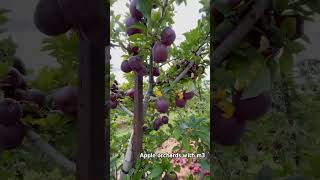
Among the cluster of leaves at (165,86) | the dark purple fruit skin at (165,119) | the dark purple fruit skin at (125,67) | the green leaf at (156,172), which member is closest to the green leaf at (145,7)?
Result: the cluster of leaves at (165,86)

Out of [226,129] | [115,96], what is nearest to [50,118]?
[115,96]

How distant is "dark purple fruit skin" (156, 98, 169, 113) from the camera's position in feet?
2.69

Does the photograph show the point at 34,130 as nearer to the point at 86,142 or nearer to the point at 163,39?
the point at 86,142

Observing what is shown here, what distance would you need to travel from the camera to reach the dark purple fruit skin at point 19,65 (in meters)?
0.83

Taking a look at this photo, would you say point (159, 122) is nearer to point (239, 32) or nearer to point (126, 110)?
point (126, 110)

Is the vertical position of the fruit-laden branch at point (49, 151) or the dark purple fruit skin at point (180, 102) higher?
the dark purple fruit skin at point (180, 102)

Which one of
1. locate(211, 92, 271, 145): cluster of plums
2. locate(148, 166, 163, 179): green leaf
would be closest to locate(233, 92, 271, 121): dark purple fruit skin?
locate(211, 92, 271, 145): cluster of plums

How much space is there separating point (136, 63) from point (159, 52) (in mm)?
54

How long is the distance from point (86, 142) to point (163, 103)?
181 mm

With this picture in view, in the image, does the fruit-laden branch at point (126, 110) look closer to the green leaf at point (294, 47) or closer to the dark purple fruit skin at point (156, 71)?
the dark purple fruit skin at point (156, 71)

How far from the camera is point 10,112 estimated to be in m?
0.81

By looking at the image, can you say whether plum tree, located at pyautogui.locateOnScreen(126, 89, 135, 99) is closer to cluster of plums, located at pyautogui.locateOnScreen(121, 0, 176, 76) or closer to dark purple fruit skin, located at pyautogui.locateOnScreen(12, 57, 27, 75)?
cluster of plums, located at pyautogui.locateOnScreen(121, 0, 176, 76)

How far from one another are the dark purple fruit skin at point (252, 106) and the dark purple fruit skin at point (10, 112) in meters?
0.46

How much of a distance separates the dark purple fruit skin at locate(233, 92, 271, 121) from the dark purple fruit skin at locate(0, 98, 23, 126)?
460 mm
